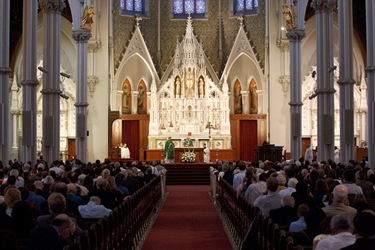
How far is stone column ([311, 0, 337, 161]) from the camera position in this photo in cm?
2572

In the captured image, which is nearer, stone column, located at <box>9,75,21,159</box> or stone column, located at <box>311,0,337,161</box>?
stone column, located at <box>311,0,337,161</box>

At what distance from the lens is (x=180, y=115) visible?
132ft

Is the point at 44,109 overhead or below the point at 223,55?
below

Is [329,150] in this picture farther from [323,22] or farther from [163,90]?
[163,90]

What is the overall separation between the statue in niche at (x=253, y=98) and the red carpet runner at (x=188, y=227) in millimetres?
17563

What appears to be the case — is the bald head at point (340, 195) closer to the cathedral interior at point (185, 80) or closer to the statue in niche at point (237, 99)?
the cathedral interior at point (185, 80)

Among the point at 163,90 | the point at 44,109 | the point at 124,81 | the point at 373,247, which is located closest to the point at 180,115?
the point at 163,90

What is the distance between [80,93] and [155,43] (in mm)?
10366

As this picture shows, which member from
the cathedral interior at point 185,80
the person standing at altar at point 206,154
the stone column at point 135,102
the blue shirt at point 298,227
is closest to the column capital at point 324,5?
the cathedral interior at point 185,80

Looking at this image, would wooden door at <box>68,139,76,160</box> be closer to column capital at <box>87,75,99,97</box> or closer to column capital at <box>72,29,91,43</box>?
column capital at <box>87,75,99,97</box>

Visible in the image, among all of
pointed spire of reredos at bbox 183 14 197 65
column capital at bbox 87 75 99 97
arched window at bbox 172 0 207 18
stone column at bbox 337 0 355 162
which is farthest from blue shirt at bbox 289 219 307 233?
arched window at bbox 172 0 207 18

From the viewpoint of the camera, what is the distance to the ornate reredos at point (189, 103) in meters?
39.9

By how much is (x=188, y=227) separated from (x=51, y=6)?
13.8 m

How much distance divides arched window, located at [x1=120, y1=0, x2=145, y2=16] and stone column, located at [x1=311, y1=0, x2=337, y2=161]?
720 inches
